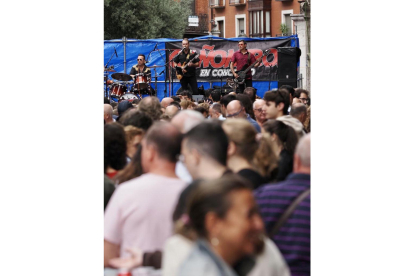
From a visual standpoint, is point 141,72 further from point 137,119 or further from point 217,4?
point 217,4

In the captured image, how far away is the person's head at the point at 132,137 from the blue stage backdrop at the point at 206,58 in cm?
940

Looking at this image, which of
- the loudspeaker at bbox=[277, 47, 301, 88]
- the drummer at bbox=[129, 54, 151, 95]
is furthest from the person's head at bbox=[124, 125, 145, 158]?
the drummer at bbox=[129, 54, 151, 95]

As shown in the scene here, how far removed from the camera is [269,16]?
41.8 metres

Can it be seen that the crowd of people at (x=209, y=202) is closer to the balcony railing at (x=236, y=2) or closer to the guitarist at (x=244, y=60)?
the guitarist at (x=244, y=60)

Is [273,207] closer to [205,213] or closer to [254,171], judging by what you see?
[254,171]

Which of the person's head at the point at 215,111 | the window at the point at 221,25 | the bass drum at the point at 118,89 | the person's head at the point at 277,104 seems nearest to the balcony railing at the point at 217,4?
the window at the point at 221,25

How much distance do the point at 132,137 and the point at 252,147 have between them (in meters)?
0.62

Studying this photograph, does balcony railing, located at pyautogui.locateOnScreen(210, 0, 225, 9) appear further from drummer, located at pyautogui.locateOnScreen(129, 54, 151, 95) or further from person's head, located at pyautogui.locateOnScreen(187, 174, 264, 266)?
person's head, located at pyautogui.locateOnScreen(187, 174, 264, 266)

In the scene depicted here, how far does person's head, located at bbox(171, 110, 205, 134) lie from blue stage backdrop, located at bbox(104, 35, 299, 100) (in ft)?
32.1

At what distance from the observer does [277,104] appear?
4.21m

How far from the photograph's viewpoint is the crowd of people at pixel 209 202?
1.92m

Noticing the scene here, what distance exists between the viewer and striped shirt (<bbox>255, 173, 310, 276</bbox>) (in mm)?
2217

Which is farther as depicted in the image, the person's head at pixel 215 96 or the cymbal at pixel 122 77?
the cymbal at pixel 122 77
